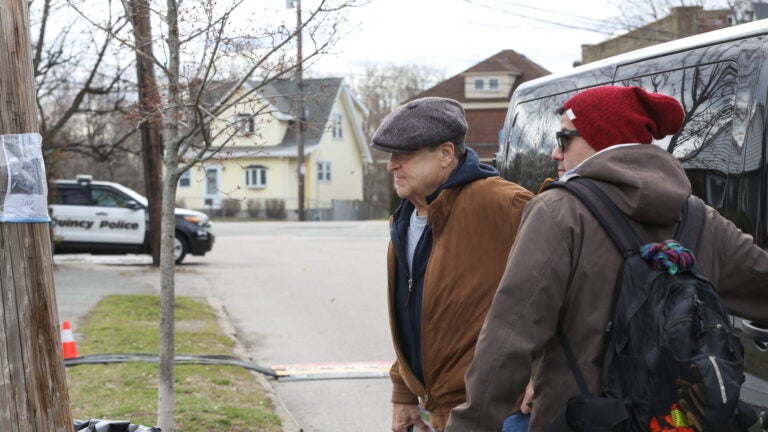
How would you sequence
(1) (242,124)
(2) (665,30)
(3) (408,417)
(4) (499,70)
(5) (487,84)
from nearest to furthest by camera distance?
(3) (408,417), (1) (242,124), (2) (665,30), (4) (499,70), (5) (487,84)

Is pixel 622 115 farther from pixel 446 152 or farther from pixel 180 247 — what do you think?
pixel 180 247

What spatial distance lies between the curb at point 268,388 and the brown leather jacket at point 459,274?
138 inches

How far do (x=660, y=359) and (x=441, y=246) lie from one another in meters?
1.19

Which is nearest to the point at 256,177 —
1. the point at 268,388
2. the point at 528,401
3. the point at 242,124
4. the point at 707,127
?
the point at 268,388

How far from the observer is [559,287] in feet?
8.12

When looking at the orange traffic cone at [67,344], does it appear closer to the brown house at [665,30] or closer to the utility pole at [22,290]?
the utility pole at [22,290]

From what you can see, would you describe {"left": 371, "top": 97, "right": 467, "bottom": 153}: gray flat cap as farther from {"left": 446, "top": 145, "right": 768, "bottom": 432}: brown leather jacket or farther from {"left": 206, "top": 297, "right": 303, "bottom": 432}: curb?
{"left": 206, "top": 297, "right": 303, "bottom": 432}: curb

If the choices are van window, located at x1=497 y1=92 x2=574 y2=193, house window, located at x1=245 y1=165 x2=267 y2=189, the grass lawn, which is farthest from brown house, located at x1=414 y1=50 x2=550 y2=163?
van window, located at x1=497 y1=92 x2=574 y2=193

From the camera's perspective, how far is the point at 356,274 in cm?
1780

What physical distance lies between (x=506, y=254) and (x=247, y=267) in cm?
1695

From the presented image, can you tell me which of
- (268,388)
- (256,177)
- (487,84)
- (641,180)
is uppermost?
(487,84)

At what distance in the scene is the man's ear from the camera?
342 cm

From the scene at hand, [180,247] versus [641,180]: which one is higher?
[641,180]

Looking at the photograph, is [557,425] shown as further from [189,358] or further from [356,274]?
[356,274]
